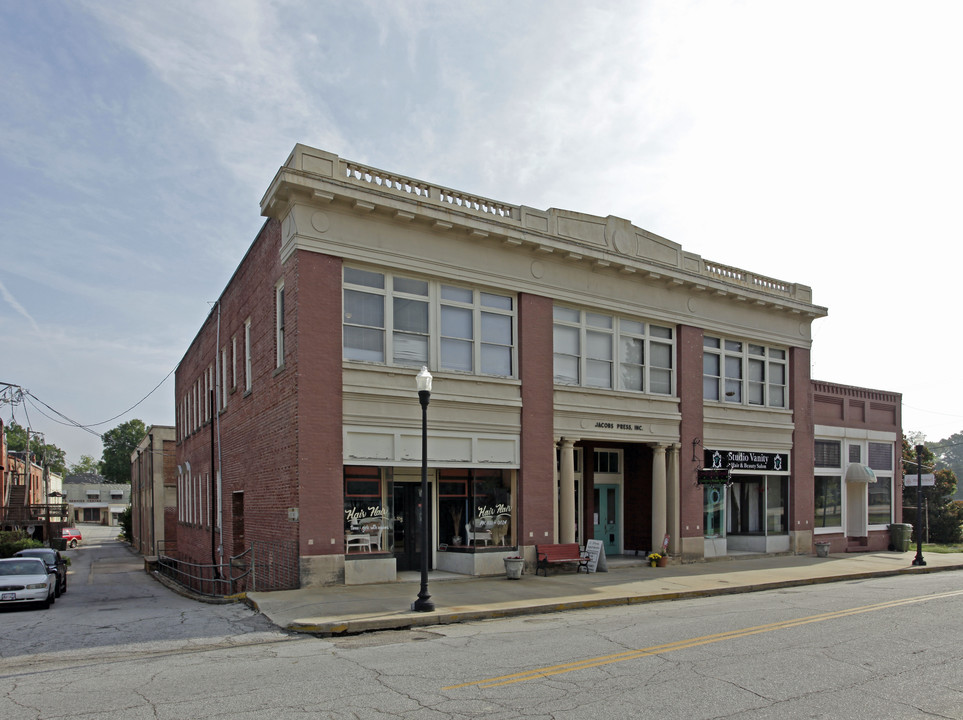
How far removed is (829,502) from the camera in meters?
29.4

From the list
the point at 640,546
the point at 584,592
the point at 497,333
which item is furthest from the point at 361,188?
the point at 640,546

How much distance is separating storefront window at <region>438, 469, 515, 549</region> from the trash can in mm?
18715

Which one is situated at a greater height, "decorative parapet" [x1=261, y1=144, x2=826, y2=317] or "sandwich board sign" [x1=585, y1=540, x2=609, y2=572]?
"decorative parapet" [x1=261, y1=144, x2=826, y2=317]

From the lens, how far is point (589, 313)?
2280cm

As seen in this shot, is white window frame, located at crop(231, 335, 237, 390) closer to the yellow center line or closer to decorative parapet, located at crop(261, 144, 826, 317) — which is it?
decorative parapet, located at crop(261, 144, 826, 317)

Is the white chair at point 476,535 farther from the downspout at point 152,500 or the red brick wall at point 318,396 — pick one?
the downspout at point 152,500

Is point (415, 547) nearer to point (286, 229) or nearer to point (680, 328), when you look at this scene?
point (286, 229)

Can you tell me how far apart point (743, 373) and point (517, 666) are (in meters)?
19.7

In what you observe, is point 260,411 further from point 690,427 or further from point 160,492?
point 160,492

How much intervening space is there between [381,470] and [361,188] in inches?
264

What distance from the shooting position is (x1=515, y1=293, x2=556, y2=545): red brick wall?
66.9ft

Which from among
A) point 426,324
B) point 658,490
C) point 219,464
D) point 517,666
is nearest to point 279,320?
point 426,324

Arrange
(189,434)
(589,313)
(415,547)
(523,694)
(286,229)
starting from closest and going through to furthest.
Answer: (523,694)
(286,229)
(415,547)
(589,313)
(189,434)

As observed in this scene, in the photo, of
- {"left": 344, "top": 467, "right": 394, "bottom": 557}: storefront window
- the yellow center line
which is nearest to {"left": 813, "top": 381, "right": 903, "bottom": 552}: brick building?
the yellow center line
